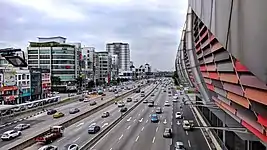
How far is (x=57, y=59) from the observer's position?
103188 mm

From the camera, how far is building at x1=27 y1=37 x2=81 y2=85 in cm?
10312

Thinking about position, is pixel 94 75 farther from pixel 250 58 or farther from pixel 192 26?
pixel 250 58

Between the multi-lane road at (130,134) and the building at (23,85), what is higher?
the building at (23,85)

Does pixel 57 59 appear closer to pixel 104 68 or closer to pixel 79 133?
pixel 104 68

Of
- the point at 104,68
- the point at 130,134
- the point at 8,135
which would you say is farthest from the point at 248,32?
the point at 104,68

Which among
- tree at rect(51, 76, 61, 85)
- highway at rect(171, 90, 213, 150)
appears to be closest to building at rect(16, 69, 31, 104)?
tree at rect(51, 76, 61, 85)

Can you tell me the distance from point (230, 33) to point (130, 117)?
42911mm

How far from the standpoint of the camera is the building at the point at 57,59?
103m

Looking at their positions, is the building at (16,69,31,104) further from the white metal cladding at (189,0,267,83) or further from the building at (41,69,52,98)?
the white metal cladding at (189,0,267,83)

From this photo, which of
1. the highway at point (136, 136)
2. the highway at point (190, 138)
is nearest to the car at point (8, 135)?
the highway at point (136, 136)

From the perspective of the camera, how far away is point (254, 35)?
4.21 meters

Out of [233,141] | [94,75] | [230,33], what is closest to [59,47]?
[94,75]

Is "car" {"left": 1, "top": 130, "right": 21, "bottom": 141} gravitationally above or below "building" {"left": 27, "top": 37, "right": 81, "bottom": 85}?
below

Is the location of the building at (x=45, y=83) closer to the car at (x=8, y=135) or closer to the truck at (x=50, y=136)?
the car at (x=8, y=135)
